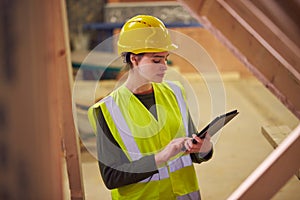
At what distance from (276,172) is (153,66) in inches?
20.3

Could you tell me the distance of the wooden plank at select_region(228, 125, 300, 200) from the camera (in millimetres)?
1218

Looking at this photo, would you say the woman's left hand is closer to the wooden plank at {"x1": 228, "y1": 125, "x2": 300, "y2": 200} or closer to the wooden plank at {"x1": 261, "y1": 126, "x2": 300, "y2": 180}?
the wooden plank at {"x1": 228, "y1": 125, "x2": 300, "y2": 200}

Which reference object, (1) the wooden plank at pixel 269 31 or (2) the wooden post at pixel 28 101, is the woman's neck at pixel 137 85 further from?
(2) the wooden post at pixel 28 101

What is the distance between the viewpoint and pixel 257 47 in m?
2.44

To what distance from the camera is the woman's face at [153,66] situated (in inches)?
61.2

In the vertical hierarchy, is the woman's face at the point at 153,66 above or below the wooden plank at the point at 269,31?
below

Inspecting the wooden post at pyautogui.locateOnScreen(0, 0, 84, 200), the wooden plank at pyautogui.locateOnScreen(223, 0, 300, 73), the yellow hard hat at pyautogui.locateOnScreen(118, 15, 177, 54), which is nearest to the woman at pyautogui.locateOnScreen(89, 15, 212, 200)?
the yellow hard hat at pyautogui.locateOnScreen(118, 15, 177, 54)

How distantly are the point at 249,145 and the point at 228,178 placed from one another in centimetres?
64

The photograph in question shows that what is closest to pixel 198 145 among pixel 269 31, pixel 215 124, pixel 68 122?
pixel 215 124

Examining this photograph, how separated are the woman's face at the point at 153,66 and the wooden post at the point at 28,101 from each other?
931mm

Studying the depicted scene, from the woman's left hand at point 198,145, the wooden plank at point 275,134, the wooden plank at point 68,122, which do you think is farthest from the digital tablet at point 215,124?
the wooden plank at point 275,134

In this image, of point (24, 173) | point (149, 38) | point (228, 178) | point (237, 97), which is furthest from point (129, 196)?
point (237, 97)

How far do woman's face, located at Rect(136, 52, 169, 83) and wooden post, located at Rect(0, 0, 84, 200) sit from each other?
3.05ft

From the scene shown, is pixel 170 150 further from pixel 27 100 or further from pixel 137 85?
pixel 27 100
